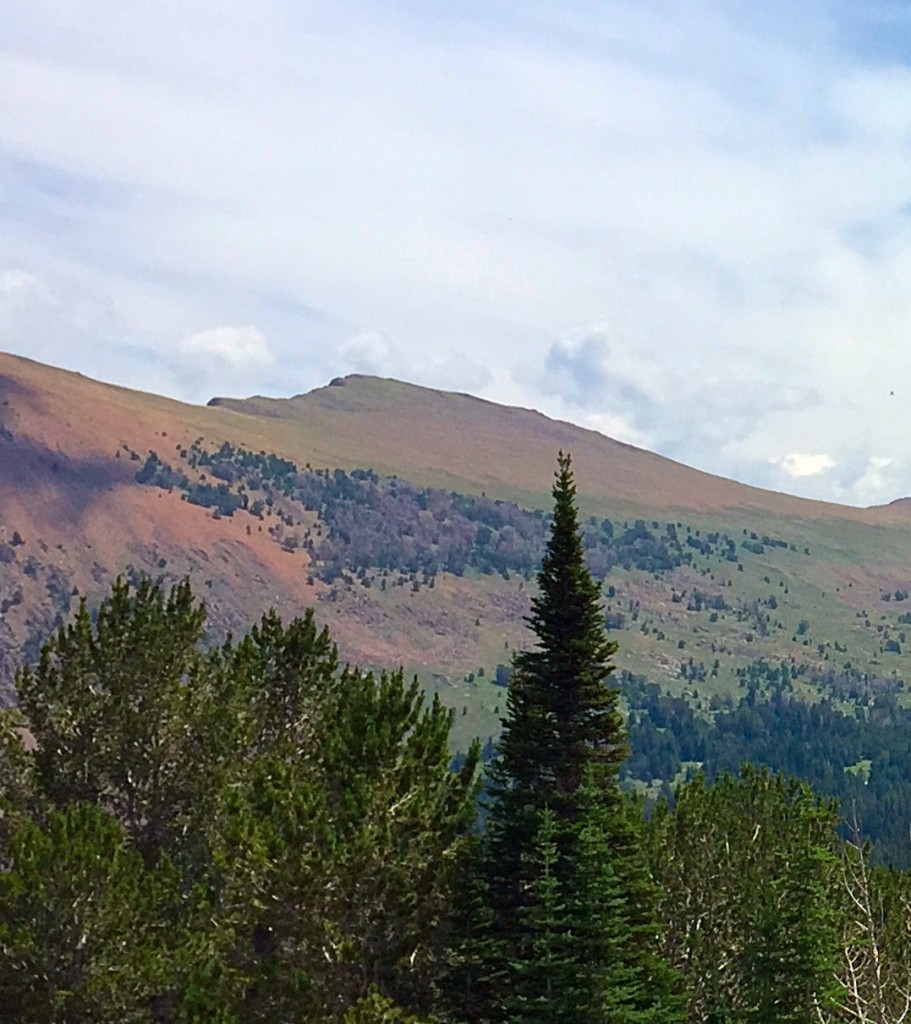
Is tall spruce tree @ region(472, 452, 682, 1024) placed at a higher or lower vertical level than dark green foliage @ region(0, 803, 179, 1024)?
higher

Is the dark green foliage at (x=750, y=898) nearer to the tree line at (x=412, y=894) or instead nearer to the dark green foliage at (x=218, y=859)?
the tree line at (x=412, y=894)

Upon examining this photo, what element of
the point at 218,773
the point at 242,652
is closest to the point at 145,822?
the point at 218,773

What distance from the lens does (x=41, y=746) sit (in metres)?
47.5

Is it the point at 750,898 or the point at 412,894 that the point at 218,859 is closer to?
the point at 412,894

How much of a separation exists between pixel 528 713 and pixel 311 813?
655 centimetres

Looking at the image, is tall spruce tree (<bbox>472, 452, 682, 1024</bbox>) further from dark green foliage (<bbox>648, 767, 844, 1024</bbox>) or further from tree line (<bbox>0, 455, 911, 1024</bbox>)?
dark green foliage (<bbox>648, 767, 844, 1024</bbox>)

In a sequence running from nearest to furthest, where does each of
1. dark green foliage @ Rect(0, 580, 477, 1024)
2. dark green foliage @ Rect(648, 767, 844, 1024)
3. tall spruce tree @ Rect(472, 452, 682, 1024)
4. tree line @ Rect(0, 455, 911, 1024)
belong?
1. tall spruce tree @ Rect(472, 452, 682, 1024)
2. tree line @ Rect(0, 455, 911, 1024)
3. dark green foliage @ Rect(0, 580, 477, 1024)
4. dark green foliage @ Rect(648, 767, 844, 1024)

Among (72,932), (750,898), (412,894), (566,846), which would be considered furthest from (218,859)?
(750,898)

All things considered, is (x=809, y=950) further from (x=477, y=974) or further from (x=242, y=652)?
(x=242, y=652)

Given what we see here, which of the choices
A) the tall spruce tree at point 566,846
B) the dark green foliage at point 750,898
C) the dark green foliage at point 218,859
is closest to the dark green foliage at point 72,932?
the dark green foliage at point 218,859

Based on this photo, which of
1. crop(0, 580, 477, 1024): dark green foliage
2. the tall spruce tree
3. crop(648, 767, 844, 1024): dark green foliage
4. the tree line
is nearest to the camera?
the tall spruce tree

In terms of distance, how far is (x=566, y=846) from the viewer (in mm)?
38344

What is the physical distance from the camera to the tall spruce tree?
36.7 metres

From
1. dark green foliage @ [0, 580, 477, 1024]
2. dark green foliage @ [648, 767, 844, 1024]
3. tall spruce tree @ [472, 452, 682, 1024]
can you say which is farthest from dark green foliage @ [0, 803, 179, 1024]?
dark green foliage @ [648, 767, 844, 1024]
